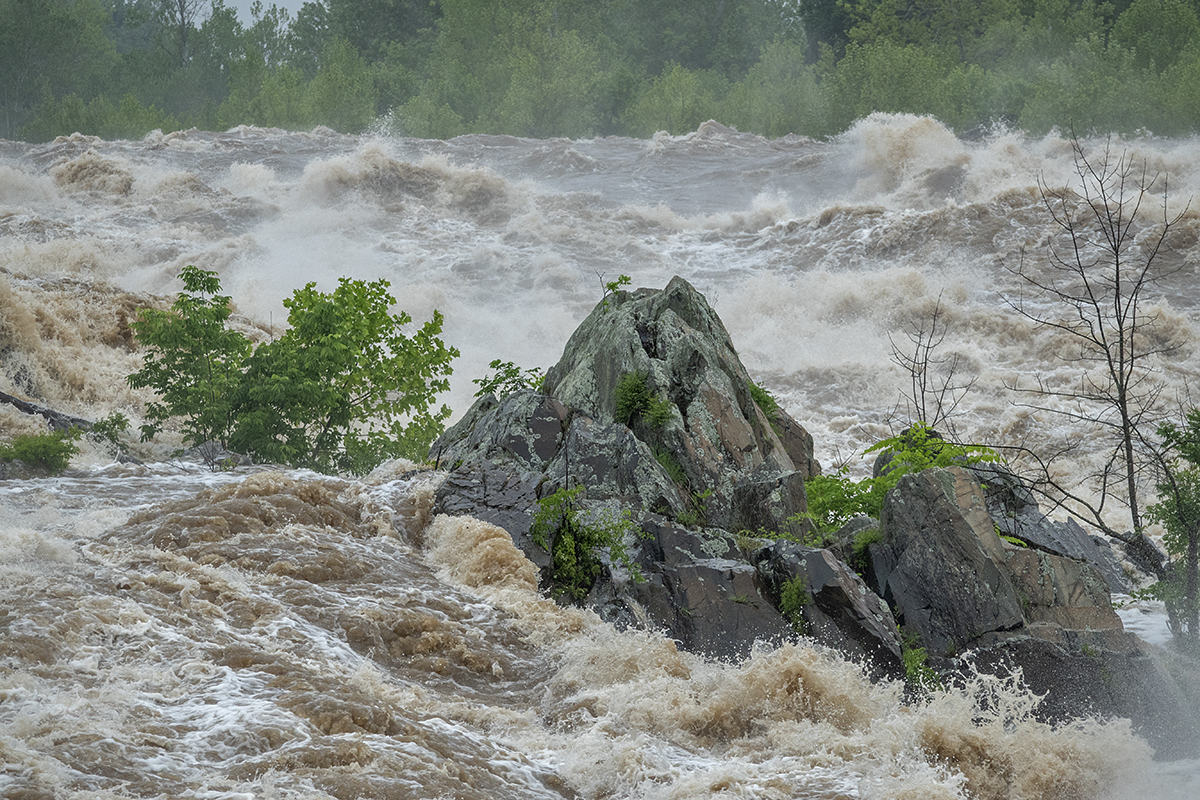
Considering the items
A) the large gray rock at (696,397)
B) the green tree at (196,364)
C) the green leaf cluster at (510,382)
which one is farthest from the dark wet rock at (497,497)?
the green tree at (196,364)

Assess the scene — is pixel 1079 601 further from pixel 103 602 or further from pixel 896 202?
→ pixel 896 202

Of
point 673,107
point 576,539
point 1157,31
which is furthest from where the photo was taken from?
point 673,107

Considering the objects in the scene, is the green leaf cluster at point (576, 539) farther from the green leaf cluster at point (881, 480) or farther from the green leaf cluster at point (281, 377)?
the green leaf cluster at point (281, 377)

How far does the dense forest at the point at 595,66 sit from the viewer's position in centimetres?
5028

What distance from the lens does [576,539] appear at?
983cm

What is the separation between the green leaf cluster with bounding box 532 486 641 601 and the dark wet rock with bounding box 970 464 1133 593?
12.1 ft

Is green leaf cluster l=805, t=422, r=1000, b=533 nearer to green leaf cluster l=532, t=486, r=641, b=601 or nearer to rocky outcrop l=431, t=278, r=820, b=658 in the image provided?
rocky outcrop l=431, t=278, r=820, b=658

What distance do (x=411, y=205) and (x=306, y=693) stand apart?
113ft

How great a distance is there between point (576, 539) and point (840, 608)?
261cm

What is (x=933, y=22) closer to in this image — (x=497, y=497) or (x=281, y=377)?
(x=281, y=377)

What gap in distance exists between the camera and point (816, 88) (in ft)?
199

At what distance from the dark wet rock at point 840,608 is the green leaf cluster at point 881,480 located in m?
1.28

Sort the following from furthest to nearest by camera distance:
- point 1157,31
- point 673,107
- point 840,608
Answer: point 673,107
point 1157,31
point 840,608

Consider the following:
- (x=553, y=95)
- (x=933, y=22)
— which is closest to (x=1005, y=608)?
(x=553, y=95)
